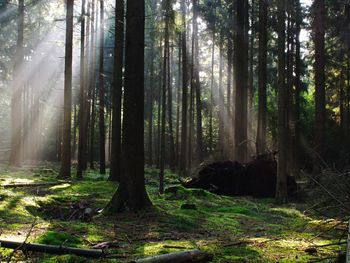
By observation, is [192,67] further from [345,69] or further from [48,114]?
[48,114]

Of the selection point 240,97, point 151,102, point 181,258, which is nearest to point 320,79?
point 240,97

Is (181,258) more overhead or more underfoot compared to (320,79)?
more underfoot

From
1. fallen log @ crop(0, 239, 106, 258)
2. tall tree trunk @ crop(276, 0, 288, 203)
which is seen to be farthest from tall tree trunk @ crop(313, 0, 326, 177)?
fallen log @ crop(0, 239, 106, 258)

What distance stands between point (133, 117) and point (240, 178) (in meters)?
7.97

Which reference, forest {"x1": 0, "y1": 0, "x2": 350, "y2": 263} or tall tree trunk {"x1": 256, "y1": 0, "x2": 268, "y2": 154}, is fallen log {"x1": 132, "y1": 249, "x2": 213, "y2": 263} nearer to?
forest {"x1": 0, "y1": 0, "x2": 350, "y2": 263}

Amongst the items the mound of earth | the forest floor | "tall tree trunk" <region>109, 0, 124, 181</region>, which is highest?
"tall tree trunk" <region>109, 0, 124, 181</region>

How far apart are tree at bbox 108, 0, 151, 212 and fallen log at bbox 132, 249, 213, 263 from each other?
3.85 metres

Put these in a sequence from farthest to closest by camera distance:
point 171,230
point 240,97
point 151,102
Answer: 1. point 151,102
2. point 240,97
3. point 171,230

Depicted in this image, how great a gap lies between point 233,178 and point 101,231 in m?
9.68

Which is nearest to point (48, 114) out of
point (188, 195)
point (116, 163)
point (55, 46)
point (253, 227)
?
point (55, 46)

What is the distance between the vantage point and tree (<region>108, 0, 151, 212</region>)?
8922 mm

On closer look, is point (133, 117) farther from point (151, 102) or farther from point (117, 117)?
point (151, 102)

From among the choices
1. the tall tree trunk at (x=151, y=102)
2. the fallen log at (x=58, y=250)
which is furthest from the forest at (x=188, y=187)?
the tall tree trunk at (x=151, y=102)

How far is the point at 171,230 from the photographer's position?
25.2 ft
